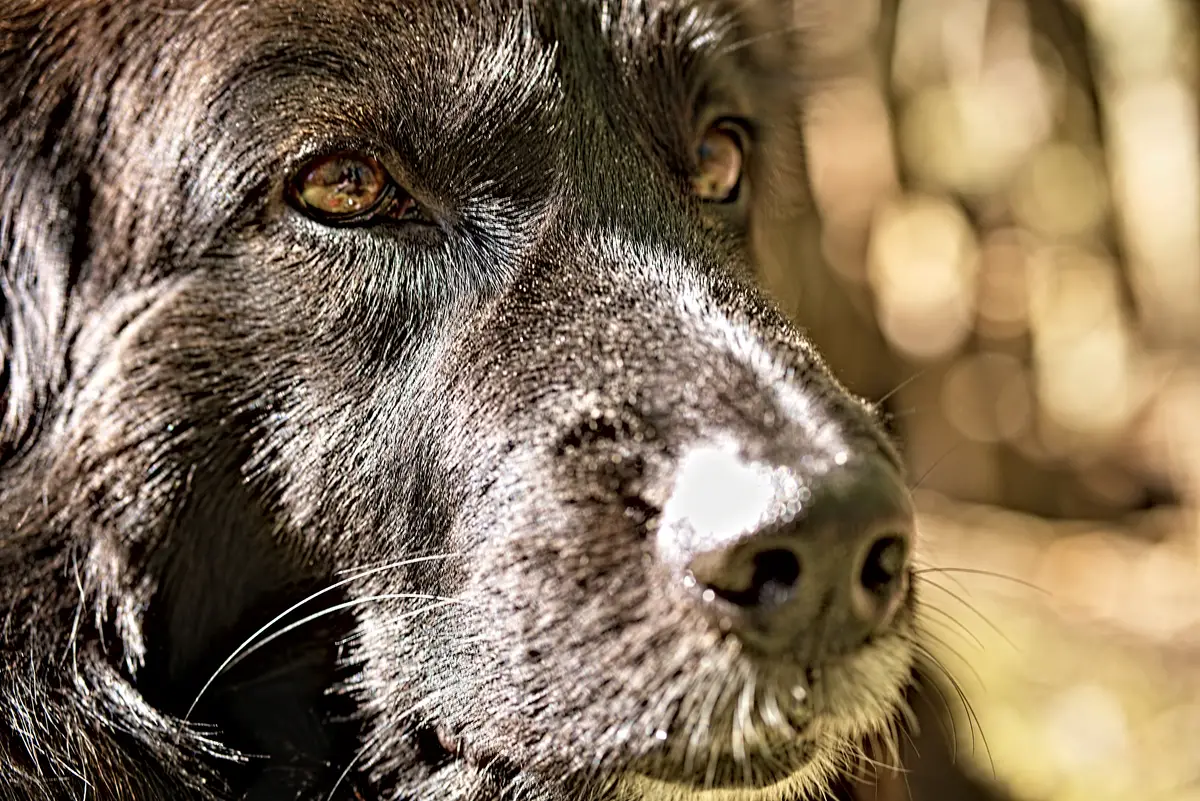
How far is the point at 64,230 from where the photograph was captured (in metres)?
1.66

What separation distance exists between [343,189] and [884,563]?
2.60 ft

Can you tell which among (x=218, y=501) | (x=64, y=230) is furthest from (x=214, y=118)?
(x=218, y=501)

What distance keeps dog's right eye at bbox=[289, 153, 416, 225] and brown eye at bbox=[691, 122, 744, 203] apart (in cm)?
54

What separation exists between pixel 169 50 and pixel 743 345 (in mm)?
820

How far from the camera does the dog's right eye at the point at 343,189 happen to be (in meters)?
1.60

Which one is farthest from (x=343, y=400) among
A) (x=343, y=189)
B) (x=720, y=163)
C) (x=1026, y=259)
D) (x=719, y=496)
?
(x=1026, y=259)

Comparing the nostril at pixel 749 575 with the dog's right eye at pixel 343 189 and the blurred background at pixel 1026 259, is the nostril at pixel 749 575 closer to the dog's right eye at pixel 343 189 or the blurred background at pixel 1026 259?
the dog's right eye at pixel 343 189

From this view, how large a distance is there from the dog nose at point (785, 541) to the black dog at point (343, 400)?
3.4 inches

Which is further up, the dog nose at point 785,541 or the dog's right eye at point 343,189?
the dog's right eye at point 343,189

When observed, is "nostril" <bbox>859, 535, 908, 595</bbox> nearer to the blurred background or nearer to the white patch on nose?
the white patch on nose

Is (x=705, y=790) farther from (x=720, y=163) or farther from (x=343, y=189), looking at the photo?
(x=720, y=163)

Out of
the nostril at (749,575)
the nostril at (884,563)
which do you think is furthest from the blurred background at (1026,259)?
the nostril at (749,575)

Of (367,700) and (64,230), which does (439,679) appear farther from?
(64,230)

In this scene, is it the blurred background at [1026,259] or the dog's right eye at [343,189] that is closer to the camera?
the dog's right eye at [343,189]
